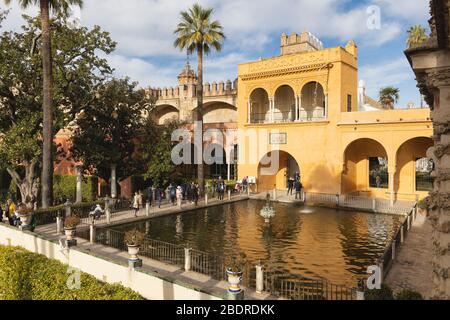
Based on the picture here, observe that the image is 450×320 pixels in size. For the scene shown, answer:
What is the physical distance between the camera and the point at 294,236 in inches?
653

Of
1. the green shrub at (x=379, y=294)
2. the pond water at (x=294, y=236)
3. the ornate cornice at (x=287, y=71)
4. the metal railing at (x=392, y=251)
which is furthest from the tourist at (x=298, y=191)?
the green shrub at (x=379, y=294)

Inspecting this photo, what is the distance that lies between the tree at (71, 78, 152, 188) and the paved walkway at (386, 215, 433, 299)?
1839cm

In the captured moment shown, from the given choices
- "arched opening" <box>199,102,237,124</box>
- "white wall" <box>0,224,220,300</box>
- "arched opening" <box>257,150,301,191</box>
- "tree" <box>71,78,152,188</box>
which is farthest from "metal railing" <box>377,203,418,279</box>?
"arched opening" <box>199,102,237,124</box>

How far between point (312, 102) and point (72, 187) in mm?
21913

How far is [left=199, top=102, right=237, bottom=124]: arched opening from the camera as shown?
1697 inches

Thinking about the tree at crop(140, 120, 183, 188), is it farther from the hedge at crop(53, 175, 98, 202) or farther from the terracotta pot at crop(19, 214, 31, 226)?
the terracotta pot at crop(19, 214, 31, 226)

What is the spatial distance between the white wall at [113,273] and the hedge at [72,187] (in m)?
15.4

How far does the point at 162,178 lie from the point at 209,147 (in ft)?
29.9

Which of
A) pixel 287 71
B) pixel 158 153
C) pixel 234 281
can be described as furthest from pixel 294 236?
pixel 287 71

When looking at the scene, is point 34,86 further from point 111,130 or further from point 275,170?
point 275,170

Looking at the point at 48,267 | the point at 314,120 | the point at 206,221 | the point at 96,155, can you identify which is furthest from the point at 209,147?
A: the point at 48,267

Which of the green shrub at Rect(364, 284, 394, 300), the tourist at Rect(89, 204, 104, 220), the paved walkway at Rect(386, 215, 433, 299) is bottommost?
the paved walkway at Rect(386, 215, 433, 299)
